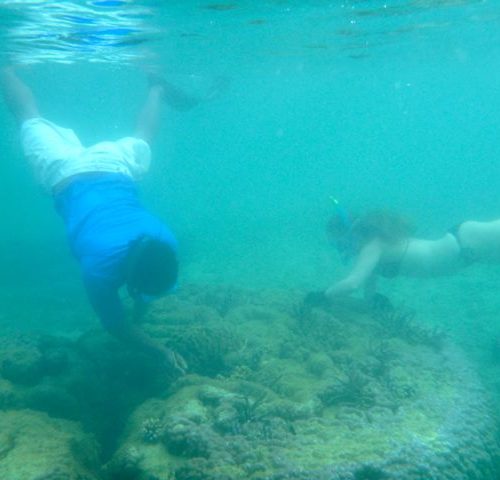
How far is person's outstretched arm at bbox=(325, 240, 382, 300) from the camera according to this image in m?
7.33

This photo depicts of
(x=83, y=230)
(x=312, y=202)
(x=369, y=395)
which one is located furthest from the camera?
(x=312, y=202)

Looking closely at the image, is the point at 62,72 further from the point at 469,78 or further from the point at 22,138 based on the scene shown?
the point at 469,78

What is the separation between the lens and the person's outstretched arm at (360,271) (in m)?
7.33

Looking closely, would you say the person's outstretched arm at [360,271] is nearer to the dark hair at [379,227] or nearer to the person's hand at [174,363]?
the dark hair at [379,227]

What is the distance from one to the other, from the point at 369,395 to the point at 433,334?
133 inches

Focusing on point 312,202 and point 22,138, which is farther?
point 312,202

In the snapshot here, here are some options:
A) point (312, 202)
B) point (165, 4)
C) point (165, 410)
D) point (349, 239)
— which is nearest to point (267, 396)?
point (165, 410)

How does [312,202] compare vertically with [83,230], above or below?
below

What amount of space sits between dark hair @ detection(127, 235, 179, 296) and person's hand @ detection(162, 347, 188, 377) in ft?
3.15

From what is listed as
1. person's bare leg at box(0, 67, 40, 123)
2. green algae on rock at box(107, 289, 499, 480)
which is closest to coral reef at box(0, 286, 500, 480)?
green algae on rock at box(107, 289, 499, 480)

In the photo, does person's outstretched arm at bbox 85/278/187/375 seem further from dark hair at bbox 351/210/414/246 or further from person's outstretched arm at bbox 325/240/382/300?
dark hair at bbox 351/210/414/246

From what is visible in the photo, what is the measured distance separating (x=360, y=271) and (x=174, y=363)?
140 inches

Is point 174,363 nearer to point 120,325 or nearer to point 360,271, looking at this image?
point 120,325

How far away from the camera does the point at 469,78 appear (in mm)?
49344
